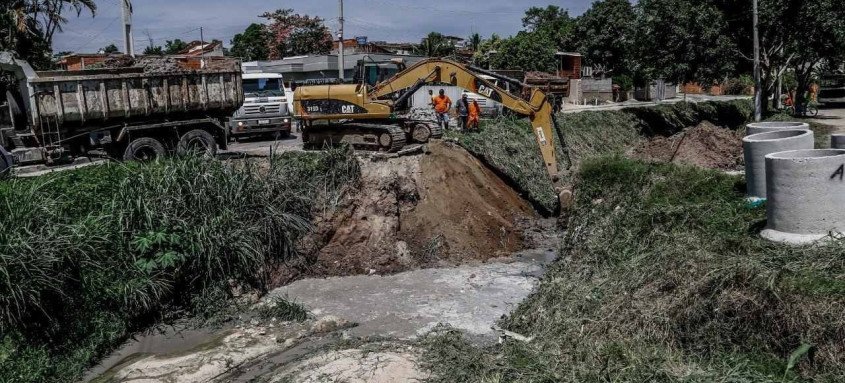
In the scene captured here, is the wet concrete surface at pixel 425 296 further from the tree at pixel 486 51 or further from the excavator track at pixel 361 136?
the tree at pixel 486 51

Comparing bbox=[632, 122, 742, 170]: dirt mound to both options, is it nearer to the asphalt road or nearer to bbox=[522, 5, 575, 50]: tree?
the asphalt road

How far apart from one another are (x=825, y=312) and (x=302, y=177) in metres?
8.87

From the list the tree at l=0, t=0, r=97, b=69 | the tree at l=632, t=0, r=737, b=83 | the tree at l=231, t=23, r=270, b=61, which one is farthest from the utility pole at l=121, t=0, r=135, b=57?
the tree at l=231, t=23, r=270, b=61

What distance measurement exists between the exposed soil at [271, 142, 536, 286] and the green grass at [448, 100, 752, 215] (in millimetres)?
2165

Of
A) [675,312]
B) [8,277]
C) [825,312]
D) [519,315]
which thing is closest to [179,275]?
[8,277]

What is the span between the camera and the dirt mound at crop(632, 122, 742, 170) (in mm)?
19439

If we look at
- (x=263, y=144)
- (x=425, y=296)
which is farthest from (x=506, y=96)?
(x=263, y=144)

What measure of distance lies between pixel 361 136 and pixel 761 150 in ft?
32.9

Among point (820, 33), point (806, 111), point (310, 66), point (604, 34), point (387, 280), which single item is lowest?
point (387, 280)

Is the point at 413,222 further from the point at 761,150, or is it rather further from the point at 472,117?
the point at 472,117

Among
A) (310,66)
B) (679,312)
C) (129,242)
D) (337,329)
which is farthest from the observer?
(310,66)

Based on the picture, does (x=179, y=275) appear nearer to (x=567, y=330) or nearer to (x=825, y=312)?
(x=567, y=330)

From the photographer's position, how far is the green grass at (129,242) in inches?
333

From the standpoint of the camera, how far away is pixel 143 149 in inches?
662
